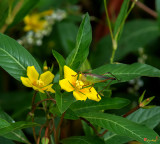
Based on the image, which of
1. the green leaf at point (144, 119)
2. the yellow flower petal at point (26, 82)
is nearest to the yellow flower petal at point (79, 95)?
the yellow flower petal at point (26, 82)

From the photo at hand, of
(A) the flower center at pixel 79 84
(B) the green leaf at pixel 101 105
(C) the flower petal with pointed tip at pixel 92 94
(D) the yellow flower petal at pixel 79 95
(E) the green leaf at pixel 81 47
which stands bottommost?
(B) the green leaf at pixel 101 105

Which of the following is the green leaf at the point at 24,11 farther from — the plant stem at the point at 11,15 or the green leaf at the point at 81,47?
the green leaf at the point at 81,47

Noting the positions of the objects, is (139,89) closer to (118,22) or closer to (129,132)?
(118,22)

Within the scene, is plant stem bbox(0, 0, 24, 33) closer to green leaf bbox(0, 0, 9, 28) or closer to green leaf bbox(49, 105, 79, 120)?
green leaf bbox(0, 0, 9, 28)

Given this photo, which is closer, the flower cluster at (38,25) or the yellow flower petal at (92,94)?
the yellow flower petal at (92,94)

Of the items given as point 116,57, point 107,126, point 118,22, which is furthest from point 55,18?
point 107,126

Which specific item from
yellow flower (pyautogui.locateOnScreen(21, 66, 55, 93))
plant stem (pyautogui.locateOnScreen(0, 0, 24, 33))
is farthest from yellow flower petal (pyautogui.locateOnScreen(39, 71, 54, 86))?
plant stem (pyautogui.locateOnScreen(0, 0, 24, 33))
